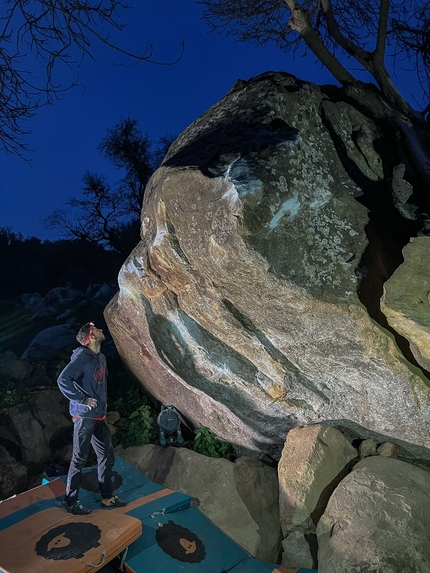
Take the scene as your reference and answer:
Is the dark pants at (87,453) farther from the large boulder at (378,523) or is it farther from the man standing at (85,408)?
the large boulder at (378,523)

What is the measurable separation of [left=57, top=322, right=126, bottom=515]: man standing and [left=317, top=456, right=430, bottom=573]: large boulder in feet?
8.03

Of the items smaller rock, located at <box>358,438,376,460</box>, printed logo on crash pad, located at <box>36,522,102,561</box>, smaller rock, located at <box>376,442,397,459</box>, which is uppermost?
printed logo on crash pad, located at <box>36,522,102,561</box>

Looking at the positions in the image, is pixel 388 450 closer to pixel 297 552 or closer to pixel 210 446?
pixel 297 552

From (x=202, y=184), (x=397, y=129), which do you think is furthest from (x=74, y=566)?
(x=397, y=129)

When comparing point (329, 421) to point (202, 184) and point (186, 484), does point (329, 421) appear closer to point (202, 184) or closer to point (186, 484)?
point (186, 484)

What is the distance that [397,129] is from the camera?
5625 millimetres

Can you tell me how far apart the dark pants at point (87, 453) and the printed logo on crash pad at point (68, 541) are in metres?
0.43

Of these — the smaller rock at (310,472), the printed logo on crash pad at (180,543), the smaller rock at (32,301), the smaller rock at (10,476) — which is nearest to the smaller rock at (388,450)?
the smaller rock at (310,472)

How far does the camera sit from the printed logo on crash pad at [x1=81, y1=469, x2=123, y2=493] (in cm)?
527

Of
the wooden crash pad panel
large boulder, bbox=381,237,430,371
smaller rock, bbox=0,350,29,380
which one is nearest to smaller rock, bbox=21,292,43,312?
smaller rock, bbox=0,350,29,380

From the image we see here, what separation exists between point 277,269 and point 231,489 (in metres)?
2.99

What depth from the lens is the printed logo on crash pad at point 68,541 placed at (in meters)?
3.73

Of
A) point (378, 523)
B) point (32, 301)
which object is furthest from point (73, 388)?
point (32, 301)

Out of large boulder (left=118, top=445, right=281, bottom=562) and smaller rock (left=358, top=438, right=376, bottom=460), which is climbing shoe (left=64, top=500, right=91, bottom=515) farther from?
smaller rock (left=358, top=438, right=376, bottom=460)
